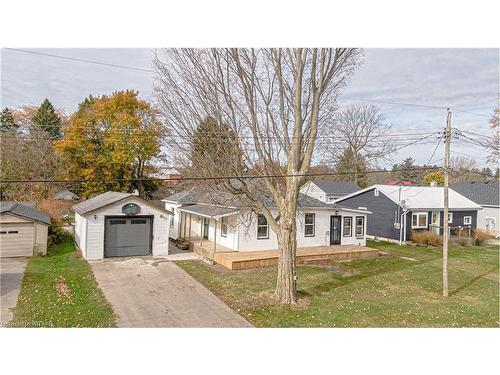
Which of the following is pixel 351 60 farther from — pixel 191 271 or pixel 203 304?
pixel 191 271

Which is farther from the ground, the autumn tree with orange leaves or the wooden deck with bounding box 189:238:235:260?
the autumn tree with orange leaves

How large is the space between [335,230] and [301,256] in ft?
13.8

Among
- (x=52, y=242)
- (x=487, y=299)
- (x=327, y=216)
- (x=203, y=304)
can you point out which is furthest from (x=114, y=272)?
(x=487, y=299)

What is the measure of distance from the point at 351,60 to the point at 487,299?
8578 mm

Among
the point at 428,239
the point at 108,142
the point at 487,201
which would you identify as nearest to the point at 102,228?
the point at 108,142

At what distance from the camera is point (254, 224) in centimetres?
1617

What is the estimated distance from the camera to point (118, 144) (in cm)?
2667

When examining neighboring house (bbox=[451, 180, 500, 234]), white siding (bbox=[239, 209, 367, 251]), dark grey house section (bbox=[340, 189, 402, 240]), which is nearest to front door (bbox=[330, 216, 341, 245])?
white siding (bbox=[239, 209, 367, 251])

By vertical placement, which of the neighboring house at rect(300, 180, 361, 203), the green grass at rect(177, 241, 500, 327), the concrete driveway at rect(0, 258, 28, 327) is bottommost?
the concrete driveway at rect(0, 258, 28, 327)

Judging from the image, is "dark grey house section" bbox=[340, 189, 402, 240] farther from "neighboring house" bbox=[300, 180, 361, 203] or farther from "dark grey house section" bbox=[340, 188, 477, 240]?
"neighboring house" bbox=[300, 180, 361, 203]

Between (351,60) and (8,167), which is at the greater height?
(351,60)

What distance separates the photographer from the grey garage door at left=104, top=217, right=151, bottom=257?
1510 cm

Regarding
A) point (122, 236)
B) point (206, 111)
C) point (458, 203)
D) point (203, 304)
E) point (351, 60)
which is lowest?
point (203, 304)

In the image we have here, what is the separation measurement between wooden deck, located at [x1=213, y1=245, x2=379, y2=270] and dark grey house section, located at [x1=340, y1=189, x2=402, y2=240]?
6.23m
